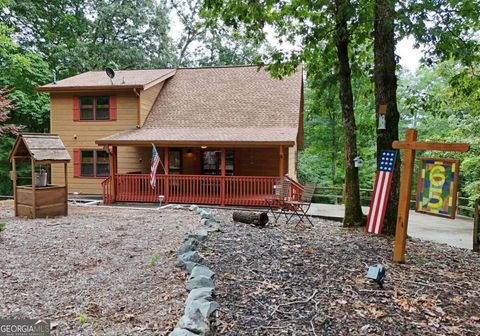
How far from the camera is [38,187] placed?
29.9 ft

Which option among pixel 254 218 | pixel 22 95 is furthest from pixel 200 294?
pixel 22 95

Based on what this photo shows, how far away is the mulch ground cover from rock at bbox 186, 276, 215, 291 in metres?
0.11

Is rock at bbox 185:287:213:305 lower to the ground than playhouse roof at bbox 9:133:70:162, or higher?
lower

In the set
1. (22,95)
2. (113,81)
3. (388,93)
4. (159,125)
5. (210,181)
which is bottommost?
(210,181)

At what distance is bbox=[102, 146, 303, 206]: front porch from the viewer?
11.8 meters

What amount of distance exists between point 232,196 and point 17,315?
28.1ft

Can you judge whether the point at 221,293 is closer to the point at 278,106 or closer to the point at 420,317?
the point at 420,317

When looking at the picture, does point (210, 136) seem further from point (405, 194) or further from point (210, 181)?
point (405, 194)

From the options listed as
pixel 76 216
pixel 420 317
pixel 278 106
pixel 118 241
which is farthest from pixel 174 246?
pixel 278 106

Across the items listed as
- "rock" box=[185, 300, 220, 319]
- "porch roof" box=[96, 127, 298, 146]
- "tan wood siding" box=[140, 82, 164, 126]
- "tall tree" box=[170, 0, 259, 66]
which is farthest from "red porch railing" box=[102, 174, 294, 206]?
"tall tree" box=[170, 0, 259, 66]

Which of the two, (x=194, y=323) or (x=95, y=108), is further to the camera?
(x=95, y=108)

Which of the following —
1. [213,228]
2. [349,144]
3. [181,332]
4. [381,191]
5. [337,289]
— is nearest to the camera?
[181,332]

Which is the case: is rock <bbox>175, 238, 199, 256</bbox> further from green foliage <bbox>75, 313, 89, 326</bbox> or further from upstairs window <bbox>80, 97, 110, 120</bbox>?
upstairs window <bbox>80, 97, 110, 120</bbox>

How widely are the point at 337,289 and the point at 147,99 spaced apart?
12786 millimetres
